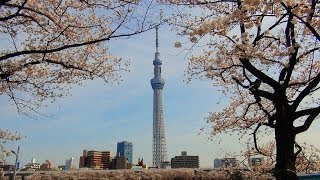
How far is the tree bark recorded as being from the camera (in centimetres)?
710

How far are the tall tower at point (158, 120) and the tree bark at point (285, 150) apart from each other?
103590 millimetres

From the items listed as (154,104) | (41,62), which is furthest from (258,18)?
(154,104)

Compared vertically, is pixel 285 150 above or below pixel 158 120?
below

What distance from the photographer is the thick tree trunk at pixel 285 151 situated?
709 centimetres

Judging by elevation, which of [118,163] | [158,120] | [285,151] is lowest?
[285,151]

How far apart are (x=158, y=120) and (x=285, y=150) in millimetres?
103919

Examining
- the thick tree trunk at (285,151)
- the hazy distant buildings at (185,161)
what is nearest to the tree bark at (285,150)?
the thick tree trunk at (285,151)

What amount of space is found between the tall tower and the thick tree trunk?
10361 cm

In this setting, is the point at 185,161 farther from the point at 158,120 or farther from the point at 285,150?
the point at 285,150

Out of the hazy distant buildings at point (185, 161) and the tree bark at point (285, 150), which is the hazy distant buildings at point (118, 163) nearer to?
the hazy distant buildings at point (185, 161)

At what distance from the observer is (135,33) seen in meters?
7.57

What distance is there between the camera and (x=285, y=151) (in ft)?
23.6

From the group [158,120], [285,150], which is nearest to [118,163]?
[158,120]

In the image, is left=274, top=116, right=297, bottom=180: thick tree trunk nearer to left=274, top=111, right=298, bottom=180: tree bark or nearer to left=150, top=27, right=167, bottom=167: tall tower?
left=274, top=111, right=298, bottom=180: tree bark
